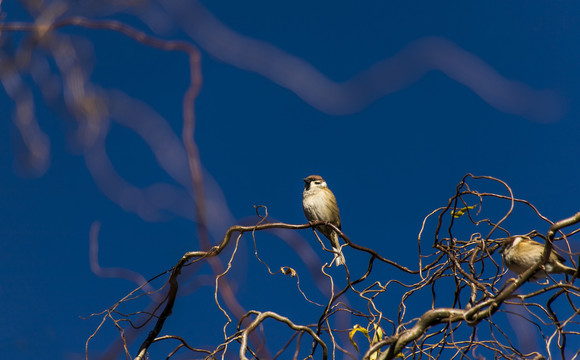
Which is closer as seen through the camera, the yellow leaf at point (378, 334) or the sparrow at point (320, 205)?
the yellow leaf at point (378, 334)

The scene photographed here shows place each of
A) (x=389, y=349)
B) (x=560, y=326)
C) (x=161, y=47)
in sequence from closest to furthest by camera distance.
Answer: (x=161, y=47)
(x=560, y=326)
(x=389, y=349)

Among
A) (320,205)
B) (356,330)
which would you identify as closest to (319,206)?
(320,205)

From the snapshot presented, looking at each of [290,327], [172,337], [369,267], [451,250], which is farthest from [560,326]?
[172,337]

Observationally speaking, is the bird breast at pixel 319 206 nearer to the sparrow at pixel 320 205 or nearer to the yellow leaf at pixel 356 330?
the sparrow at pixel 320 205

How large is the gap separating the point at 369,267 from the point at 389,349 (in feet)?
1.81

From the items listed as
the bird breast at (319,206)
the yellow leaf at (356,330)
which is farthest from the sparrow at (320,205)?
the yellow leaf at (356,330)

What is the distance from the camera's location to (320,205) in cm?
680

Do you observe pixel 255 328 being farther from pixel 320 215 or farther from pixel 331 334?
pixel 320 215

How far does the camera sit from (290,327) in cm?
263

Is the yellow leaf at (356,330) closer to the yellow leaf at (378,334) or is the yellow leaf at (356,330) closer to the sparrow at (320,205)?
the yellow leaf at (378,334)

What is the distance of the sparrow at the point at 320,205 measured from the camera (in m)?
6.75

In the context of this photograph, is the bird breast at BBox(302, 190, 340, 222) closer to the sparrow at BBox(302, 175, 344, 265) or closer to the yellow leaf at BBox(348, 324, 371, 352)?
the sparrow at BBox(302, 175, 344, 265)

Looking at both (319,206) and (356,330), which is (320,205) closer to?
(319,206)

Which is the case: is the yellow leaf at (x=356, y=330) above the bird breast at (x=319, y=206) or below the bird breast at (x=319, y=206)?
below
